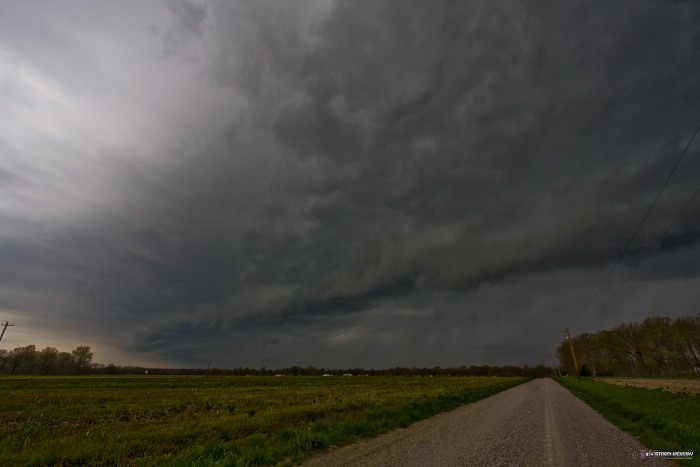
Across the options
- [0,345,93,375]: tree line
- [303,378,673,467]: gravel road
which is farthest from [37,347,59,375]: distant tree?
[303,378,673,467]: gravel road

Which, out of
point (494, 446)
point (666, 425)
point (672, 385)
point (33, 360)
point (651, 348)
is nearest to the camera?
point (494, 446)

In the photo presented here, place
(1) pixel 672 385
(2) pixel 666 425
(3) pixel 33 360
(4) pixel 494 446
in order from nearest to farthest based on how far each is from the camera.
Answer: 1. (4) pixel 494 446
2. (2) pixel 666 425
3. (1) pixel 672 385
4. (3) pixel 33 360

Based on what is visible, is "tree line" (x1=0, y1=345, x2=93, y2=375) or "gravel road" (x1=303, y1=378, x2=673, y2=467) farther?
"tree line" (x1=0, y1=345, x2=93, y2=375)

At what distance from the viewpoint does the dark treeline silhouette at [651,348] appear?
118000mm

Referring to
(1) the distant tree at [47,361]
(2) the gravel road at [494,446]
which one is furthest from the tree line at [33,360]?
(2) the gravel road at [494,446]

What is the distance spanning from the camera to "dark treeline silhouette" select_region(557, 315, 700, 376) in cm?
11800

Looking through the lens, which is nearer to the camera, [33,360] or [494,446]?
[494,446]

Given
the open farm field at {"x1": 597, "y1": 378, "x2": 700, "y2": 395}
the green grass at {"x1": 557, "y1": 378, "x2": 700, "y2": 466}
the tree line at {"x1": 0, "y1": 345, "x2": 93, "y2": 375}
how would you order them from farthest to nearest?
the tree line at {"x1": 0, "y1": 345, "x2": 93, "y2": 375}, the open farm field at {"x1": 597, "y1": 378, "x2": 700, "y2": 395}, the green grass at {"x1": 557, "y1": 378, "x2": 700, "y2": 466}

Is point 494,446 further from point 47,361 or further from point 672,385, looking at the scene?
point 47,361

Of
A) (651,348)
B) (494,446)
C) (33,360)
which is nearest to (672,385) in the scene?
(494,446)

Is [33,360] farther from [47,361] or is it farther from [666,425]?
[666,425]

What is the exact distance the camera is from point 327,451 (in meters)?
12.6

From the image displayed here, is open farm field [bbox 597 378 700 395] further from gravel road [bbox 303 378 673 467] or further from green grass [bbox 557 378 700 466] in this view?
gravel road [bbox 303 378 673 467]

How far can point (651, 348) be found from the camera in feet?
419
